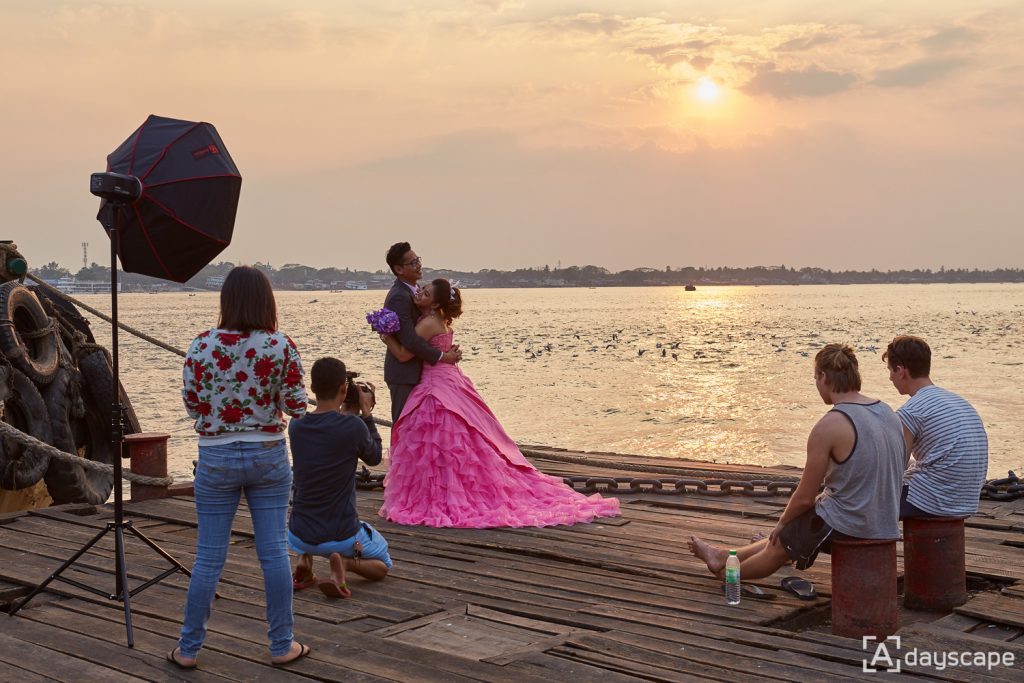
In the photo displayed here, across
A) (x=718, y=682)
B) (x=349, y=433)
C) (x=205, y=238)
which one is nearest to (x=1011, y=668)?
(x=718, y=682)

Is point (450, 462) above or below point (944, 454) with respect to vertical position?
below

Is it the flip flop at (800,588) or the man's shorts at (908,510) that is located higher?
the man's shorts at (908,510)

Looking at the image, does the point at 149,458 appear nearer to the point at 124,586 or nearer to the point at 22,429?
the point at 22,429

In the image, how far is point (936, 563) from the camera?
6105mm

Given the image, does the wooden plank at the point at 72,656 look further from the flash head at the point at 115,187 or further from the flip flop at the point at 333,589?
the flash head at the point at 115,187

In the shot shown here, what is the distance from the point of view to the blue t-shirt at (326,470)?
20.3 ft

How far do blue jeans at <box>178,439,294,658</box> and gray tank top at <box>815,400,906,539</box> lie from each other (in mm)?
2850

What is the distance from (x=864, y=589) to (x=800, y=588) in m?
0.80

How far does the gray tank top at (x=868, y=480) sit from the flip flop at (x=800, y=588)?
2.29 ft

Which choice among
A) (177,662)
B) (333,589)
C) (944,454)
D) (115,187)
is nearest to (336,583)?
(333,589)

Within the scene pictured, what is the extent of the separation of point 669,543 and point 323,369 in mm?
3121

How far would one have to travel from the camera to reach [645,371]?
150 ft

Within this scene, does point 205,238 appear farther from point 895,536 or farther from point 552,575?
point 895,536

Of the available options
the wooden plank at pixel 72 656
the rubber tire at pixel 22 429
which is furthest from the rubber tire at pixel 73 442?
the wooden plank at pixel 72 656
